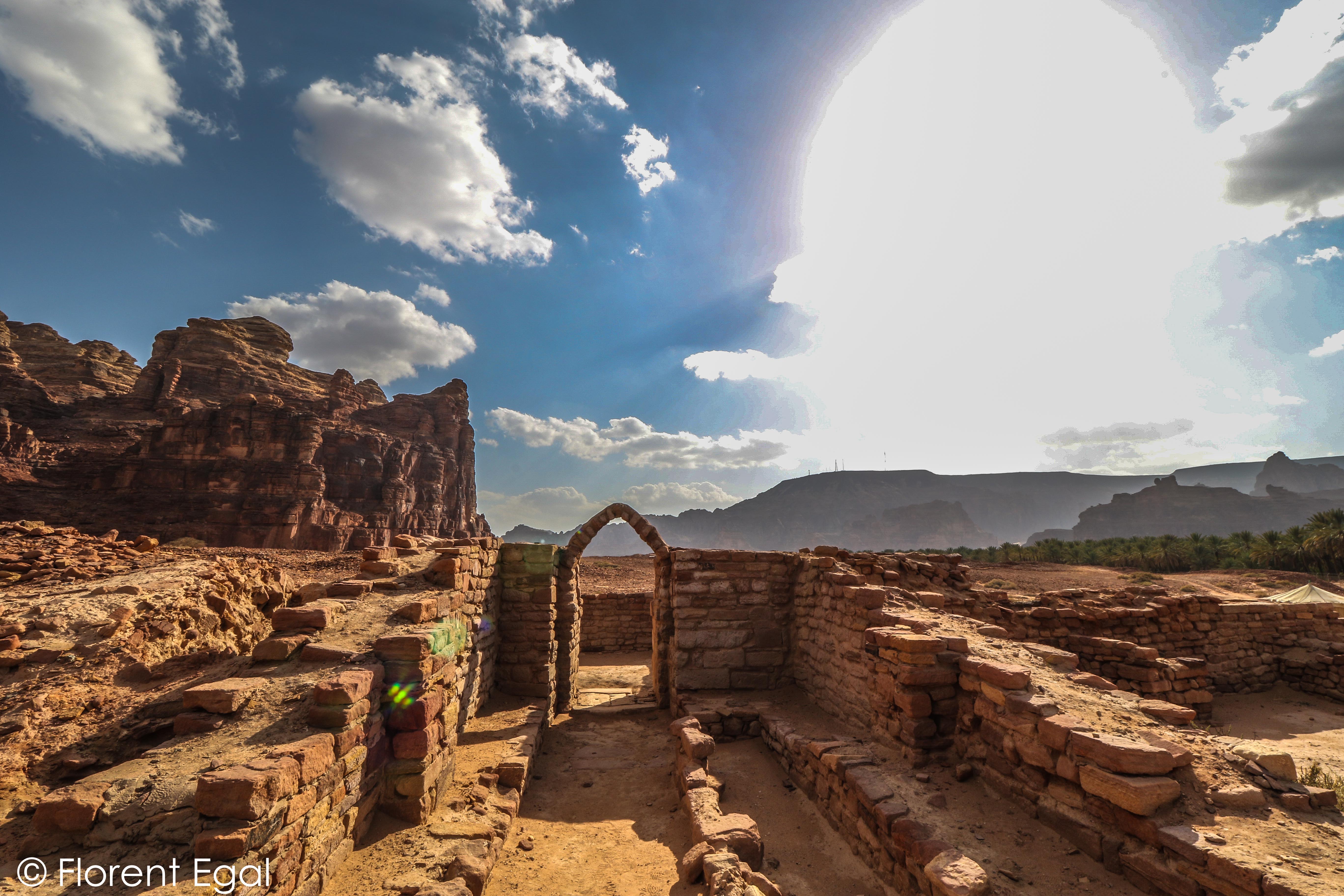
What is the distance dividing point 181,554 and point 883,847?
12.2 meters

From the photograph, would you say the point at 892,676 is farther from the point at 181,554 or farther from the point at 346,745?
the point at 181,554

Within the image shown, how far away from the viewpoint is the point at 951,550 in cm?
6656

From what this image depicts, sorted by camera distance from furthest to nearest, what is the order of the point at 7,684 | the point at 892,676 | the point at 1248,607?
the point at 1248,607 → the point at 892,676 → the point at 7,684

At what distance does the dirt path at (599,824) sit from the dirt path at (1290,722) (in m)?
9.32

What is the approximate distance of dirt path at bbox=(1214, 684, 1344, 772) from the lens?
8602 mm

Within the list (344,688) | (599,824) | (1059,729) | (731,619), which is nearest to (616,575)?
(731,619)

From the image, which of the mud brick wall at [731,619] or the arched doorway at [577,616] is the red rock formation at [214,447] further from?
the mud brick wall at [731,619]

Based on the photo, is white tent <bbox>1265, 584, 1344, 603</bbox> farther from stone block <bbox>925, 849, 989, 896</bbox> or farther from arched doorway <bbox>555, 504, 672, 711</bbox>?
stone block <bbox>925, 849, 989, 896</bbox>

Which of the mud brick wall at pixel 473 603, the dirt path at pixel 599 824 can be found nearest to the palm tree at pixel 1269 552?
the dirt path at pixel 599 824

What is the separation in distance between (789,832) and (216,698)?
589 centimetres

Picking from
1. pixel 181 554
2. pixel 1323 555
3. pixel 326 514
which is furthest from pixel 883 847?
pixel 326 514

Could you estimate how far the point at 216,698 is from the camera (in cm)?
446

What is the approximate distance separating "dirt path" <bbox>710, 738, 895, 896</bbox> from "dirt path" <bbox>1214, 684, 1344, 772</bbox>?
7533mm

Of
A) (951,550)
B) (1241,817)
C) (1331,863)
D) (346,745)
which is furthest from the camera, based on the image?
(951,550)
